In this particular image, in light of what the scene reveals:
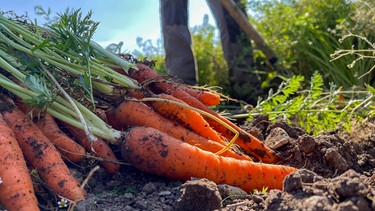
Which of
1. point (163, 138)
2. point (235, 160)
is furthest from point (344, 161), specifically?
point (163, 138)

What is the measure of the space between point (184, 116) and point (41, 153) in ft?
2.16

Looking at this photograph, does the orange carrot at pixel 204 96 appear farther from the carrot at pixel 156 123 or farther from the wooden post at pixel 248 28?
the wooden post at pixel 248 28

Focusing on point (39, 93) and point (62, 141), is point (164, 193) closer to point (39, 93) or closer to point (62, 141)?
point (62, 141)

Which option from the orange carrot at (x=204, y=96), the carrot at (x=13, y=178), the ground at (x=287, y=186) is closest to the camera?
the ground at (x=287, y=186)

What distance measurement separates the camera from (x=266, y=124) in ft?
9.07

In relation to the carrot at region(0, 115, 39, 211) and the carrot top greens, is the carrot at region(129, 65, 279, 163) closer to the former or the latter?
the carrot top greens

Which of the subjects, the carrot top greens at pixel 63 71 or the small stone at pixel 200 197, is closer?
the small stone at pixel 200 197

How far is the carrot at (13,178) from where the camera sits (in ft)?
5.53

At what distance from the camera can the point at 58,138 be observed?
2.00 meters

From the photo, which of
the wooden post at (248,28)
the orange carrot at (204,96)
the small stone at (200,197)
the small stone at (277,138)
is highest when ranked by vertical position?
the wooden post at (248,28)

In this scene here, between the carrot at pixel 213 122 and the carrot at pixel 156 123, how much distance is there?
4.7 inches

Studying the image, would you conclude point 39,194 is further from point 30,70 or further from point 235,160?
point 235,160

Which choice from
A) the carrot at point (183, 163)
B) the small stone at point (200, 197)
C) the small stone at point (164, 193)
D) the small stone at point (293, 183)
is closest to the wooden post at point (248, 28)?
the carrot at point (183, 163)

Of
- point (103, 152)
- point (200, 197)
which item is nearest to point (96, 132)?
point (103, 152)
